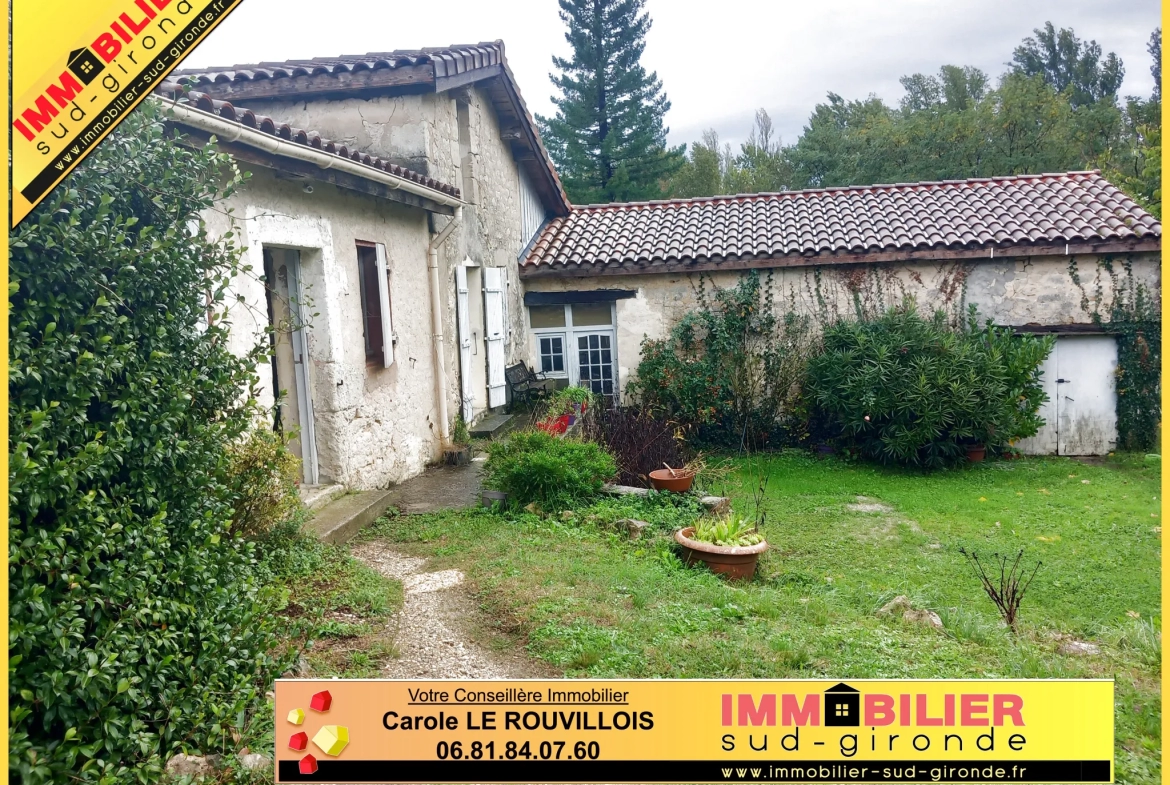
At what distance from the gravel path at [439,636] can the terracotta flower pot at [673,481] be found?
280cm

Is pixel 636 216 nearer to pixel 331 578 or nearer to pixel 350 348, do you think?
pixel 350 348

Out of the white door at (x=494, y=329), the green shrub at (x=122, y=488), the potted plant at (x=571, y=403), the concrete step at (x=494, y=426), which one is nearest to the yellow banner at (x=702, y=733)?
the green shrub at (x=122, y=488)

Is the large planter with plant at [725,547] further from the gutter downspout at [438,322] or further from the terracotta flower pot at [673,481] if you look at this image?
the gutter downspout at [438,322]

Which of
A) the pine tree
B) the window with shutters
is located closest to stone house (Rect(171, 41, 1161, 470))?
the window with shutters

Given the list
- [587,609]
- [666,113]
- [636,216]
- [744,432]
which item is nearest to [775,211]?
[636,216]

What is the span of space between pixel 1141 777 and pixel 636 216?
12.4 metres

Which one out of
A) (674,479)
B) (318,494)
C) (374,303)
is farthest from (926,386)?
(318,494)

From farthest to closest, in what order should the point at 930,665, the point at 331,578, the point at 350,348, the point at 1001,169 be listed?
the point at 1001,169
the point at 350,348
the point at 331,578
the point at 930,665

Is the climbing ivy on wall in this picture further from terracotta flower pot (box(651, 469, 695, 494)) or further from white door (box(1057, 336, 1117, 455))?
terracotta flower pot (box(651, 469, 695, 494))

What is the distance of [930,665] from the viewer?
13.6 feet

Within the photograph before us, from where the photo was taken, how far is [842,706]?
9.11ft

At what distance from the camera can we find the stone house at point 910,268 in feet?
38.0

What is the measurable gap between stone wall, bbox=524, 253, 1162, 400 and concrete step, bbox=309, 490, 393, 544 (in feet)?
21.2

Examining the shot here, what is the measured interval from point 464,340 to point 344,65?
3.47 m
